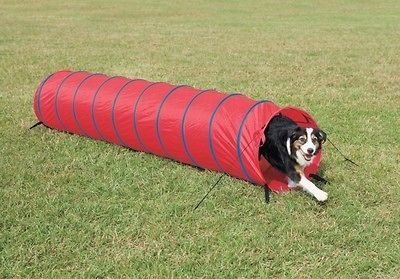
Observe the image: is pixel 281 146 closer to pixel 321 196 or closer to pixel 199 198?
pixel 321 196

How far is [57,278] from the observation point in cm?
475

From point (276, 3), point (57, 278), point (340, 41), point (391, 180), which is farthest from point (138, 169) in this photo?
point (276, 3)

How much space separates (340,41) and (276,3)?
18658mm

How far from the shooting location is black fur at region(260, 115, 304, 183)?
6.16m

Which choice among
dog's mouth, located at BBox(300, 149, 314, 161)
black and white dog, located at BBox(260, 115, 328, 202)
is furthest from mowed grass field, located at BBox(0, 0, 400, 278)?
dog's mouth, located at BBox(300, 149, 314, 161)

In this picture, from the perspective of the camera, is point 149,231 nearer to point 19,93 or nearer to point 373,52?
point 19,93

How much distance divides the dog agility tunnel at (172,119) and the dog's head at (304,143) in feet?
1.37

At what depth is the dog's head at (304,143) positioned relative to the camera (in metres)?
5.83

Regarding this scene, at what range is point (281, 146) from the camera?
6223 mm

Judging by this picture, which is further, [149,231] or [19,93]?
[19,93]

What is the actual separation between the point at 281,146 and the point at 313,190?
0.67 m

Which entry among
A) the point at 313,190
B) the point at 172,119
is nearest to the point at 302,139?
the point at 313,190

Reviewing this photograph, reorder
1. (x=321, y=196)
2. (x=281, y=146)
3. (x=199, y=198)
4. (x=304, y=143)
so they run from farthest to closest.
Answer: (x=199, y=198)
(x=281, y=146)
(x=321, y=196)
(x=304, y=143)

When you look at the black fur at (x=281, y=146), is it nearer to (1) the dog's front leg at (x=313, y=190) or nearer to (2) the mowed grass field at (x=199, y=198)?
(1) the dog's front leg at (x=313, y=190)
